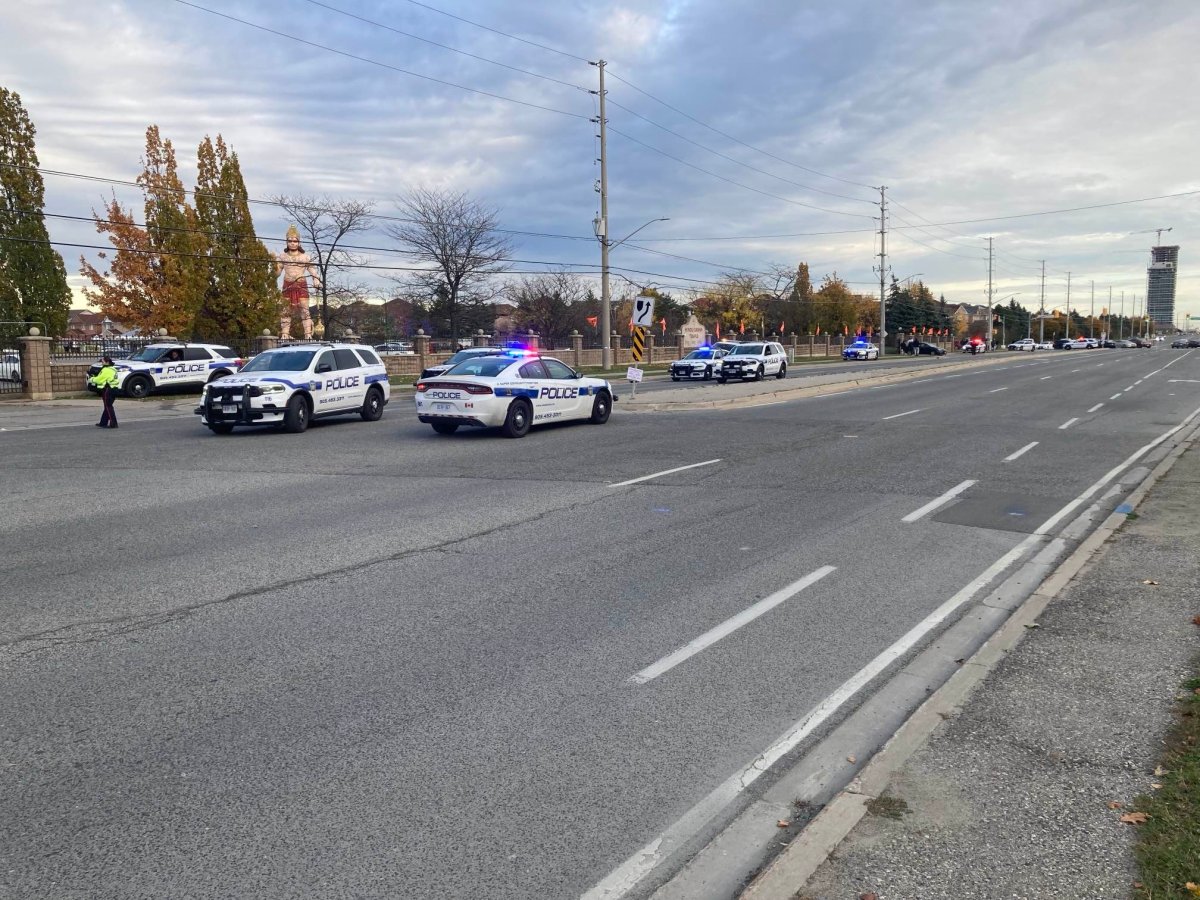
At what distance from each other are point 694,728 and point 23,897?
280 cm

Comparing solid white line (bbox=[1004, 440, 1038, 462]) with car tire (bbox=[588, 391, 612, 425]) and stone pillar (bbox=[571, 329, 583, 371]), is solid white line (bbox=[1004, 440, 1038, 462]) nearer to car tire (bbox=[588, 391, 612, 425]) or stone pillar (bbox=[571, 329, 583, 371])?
car tire (bbox=[588, 391, 612, 425])

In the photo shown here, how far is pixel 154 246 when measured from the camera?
4447 cm

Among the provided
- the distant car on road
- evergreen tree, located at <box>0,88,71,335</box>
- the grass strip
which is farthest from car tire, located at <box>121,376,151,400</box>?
the distant car on road

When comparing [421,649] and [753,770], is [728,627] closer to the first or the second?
[753,770]

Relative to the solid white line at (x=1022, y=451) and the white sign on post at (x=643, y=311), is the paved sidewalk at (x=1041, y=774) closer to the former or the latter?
the solid white line at (x=1022, y=451)

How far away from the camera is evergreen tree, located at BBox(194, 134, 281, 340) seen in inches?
1829

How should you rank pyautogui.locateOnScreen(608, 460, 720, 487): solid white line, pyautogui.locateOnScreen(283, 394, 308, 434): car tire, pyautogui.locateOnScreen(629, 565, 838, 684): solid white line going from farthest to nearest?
pyautogui.locateOnScreen(283, 394, 308, 434): car tire, pyautogui.locateOnScreen(608, 460, 720, 487): solid white line, pyautogui.locateOnScreen(629, 565, 838, 684): solid white line

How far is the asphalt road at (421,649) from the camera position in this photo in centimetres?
337

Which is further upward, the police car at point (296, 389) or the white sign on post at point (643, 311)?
the white sign on post at point (643, 311)

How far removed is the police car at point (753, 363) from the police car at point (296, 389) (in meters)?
20.7

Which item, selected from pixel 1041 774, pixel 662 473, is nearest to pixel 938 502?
pixel 662 473

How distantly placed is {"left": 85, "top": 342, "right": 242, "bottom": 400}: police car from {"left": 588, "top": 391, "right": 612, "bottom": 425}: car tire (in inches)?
659

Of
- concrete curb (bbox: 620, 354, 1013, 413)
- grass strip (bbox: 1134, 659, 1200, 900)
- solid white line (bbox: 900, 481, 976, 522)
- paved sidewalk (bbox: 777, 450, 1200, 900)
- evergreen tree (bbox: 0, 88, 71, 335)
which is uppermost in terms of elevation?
evergreen tree (bbox: 0, 88, 71, 335)

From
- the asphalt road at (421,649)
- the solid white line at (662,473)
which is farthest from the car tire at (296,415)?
the solid white line at (662,473)
